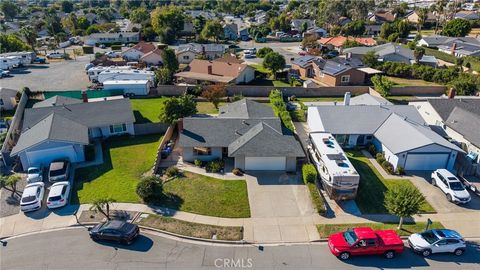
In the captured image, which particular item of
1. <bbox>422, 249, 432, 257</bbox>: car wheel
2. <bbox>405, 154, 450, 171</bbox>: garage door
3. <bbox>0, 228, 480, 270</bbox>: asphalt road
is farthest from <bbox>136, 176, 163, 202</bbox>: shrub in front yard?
<bbox>405, 154, 450, 171</bbox>: garage door

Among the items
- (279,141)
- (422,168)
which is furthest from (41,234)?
(422,168)

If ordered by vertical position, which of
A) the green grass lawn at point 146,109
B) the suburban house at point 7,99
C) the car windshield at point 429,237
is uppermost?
the suburban house at point 7,99

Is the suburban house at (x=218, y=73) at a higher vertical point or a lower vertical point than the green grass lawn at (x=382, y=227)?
higher

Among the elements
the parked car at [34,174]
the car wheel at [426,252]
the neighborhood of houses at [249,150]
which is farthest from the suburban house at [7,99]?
the car wheel at [426,252]

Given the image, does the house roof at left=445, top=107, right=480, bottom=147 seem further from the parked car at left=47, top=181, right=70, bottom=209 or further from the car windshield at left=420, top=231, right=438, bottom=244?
the parked car at left=47, top=181, right=70, bottom=209

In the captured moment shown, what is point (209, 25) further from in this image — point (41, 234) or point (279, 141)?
point (41, 234)

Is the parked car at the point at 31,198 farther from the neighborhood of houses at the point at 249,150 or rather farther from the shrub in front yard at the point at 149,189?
the shrub in front yard at the point at 149,189
